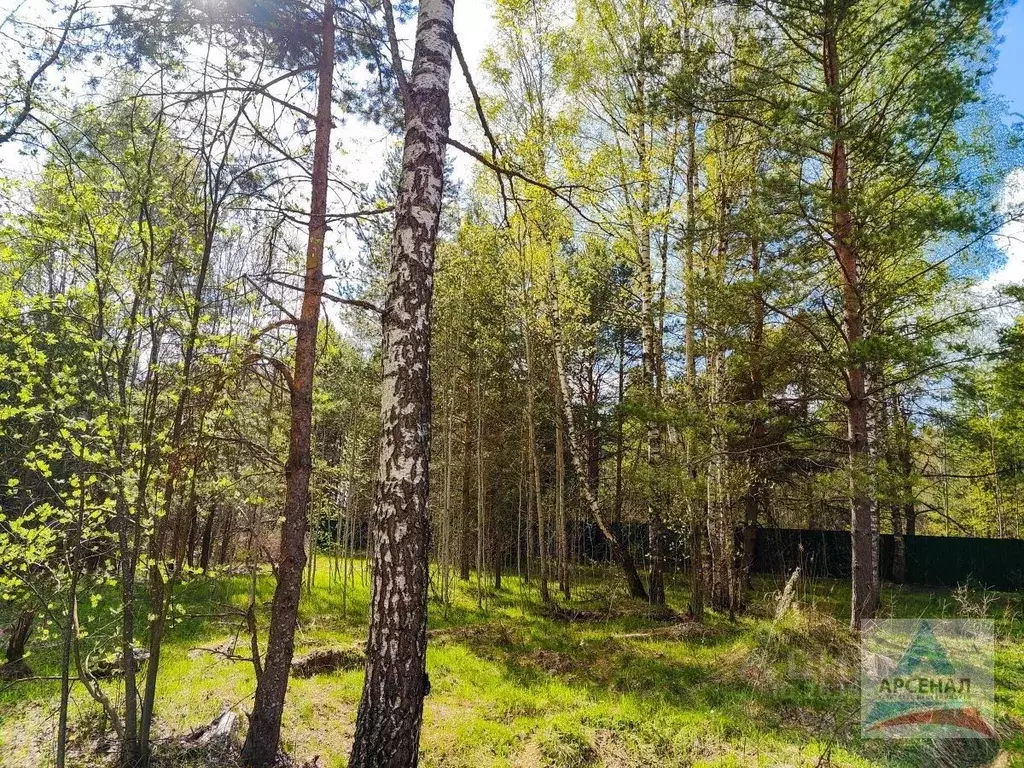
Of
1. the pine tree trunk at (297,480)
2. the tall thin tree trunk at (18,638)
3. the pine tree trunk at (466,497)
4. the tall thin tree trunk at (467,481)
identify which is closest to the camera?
the pine tree trunk at (297,480)

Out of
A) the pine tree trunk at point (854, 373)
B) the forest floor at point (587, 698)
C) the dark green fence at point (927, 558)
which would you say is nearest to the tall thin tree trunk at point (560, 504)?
the forest floor at point (587, 698)

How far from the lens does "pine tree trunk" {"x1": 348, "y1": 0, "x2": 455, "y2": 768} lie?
8.24 feet

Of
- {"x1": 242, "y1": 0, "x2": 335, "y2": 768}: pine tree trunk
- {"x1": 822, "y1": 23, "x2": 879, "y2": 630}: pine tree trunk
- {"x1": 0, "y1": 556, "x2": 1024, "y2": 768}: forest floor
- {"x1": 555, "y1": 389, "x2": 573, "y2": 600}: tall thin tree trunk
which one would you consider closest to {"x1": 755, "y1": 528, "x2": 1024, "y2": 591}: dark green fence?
{"x1": 555, "y1": 389, "x2": 573, "y2": 600}: tall thin tree trunk

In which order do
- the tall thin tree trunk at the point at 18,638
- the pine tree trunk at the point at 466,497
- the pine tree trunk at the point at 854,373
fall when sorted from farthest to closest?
the pine tree trunk at the point at 466,497 → the tall thin tree trunk at the point at 18,638 → the pine tree trunk at the point at 854,373

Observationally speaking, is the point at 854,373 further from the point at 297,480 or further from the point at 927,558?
the point at 927,558

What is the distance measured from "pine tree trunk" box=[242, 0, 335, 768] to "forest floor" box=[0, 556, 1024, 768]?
0.37m

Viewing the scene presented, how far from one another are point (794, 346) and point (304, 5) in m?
6.94

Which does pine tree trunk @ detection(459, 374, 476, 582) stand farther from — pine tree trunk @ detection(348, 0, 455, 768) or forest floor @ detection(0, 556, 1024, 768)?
pine tree trunk @ detection(348, 0, 455, 768)

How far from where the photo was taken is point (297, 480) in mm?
4043

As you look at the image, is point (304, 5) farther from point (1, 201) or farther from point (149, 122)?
point (1, 201)

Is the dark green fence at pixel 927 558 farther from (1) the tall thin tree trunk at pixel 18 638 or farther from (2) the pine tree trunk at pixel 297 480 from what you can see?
(1) the tall thin tree trunk at pixel 18 638

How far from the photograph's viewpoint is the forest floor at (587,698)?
4038 mm

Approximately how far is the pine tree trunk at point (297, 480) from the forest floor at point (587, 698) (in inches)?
14.5

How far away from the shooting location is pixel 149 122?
3896 millimetres
